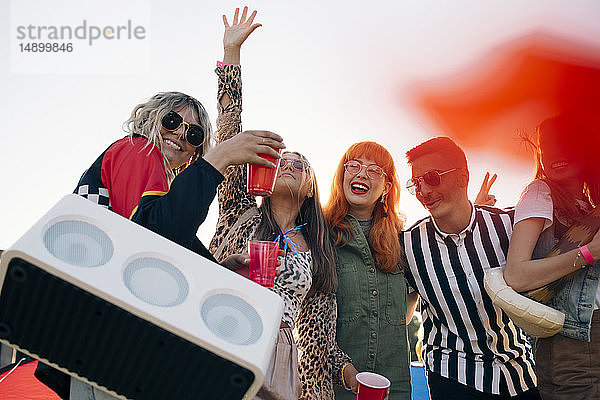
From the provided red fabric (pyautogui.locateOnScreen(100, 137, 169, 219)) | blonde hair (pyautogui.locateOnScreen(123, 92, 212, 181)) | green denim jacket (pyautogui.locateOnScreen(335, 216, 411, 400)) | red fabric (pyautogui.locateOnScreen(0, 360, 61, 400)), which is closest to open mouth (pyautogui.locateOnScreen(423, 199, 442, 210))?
green denim jacket (pyautogui.locateOnScreen(335, 216, 411, 400))

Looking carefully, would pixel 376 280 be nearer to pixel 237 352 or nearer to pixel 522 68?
pixel 237 352

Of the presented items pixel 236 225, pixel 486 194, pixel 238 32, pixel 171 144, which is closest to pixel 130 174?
pixel 171 144

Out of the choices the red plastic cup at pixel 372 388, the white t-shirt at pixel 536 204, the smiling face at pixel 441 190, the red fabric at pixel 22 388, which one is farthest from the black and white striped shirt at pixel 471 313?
the red fabric at pixel 22 388

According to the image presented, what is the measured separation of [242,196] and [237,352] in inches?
72.2

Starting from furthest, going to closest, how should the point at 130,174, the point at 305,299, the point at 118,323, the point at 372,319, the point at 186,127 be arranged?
1. the point at 372,319
2. the point at 305,299
3. the point at 186,127
4. the point at 130,174
5. the point at 118,323

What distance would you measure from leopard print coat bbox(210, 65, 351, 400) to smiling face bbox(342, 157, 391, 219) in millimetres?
581

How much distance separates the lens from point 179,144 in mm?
2121

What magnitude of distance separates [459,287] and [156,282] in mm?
1918

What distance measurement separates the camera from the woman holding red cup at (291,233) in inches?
95.6

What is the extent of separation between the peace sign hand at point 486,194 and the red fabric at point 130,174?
2199mm

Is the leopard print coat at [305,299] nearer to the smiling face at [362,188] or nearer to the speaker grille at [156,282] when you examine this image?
the smiling face at [362,188]

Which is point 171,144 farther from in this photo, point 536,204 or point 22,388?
point 22,388

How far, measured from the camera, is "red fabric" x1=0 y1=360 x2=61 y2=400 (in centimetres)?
399

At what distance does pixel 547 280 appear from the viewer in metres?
2.05
